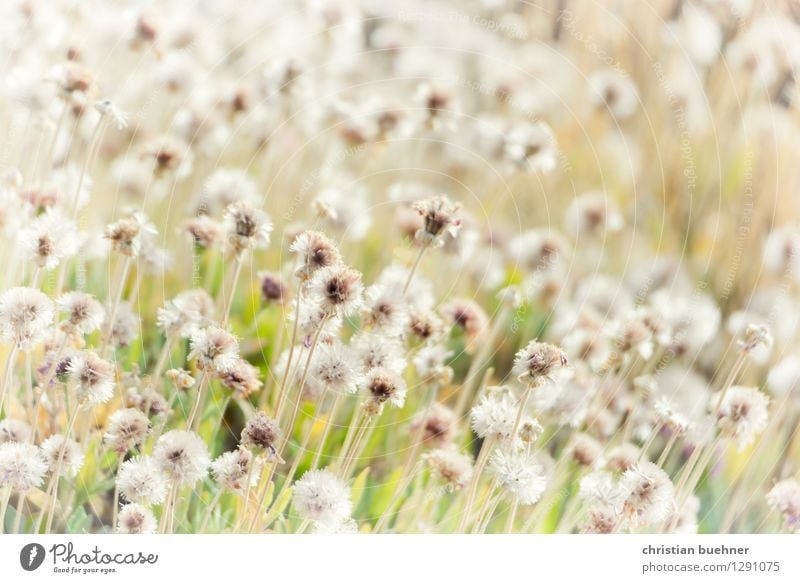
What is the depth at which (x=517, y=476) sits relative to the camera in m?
0.58

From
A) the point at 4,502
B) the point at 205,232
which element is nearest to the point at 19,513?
the point at 4,502

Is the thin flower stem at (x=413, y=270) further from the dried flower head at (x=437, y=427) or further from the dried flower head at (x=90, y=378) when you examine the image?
the dried flower head at (x=90, y=378)

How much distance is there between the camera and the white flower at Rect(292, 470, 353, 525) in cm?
57

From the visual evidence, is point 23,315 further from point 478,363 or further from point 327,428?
point 478,363

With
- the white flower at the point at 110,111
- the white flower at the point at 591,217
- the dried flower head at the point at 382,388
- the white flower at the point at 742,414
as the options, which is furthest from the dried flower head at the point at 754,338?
the white flower at the point at 110,111

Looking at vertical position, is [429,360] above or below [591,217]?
below
